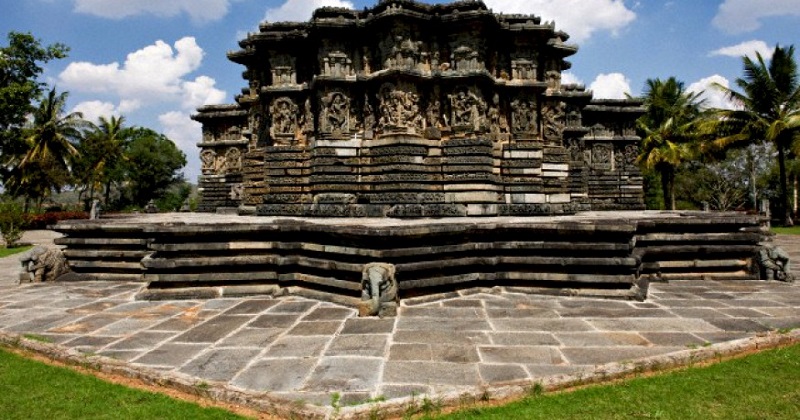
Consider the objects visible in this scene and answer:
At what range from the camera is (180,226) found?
704cm

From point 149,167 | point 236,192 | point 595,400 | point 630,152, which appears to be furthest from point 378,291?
point 149,167

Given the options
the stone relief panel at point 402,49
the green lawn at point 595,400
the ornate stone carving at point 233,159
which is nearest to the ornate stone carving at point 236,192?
the ornate stone carving at point 233,159

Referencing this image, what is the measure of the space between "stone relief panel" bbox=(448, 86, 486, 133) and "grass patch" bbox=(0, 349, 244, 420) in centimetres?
882

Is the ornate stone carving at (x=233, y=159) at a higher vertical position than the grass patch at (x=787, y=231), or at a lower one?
higher

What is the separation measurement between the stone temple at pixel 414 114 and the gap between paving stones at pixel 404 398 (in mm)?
6406

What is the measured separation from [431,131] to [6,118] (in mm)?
31755

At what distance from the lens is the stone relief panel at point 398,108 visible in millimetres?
10492

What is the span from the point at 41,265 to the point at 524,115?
11.3 metres

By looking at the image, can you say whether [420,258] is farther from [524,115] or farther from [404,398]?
[524,115]

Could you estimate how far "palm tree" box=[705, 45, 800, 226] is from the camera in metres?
24.8

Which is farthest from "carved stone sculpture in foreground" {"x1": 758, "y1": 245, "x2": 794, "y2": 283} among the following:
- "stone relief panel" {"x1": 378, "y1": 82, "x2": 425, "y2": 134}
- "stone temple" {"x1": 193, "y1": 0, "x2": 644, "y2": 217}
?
"stone relief panel" {"x1": 378, "y1": 82, "x2": 425, "y2": 134}

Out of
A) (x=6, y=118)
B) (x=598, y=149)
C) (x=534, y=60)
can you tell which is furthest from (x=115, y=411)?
(x=6, y=118)

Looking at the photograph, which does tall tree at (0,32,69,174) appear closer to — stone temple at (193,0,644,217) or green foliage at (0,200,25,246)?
green foliage at (0,200,25,246)

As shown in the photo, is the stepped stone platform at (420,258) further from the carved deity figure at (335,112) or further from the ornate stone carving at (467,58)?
the ornate stone carving at (467,58)
